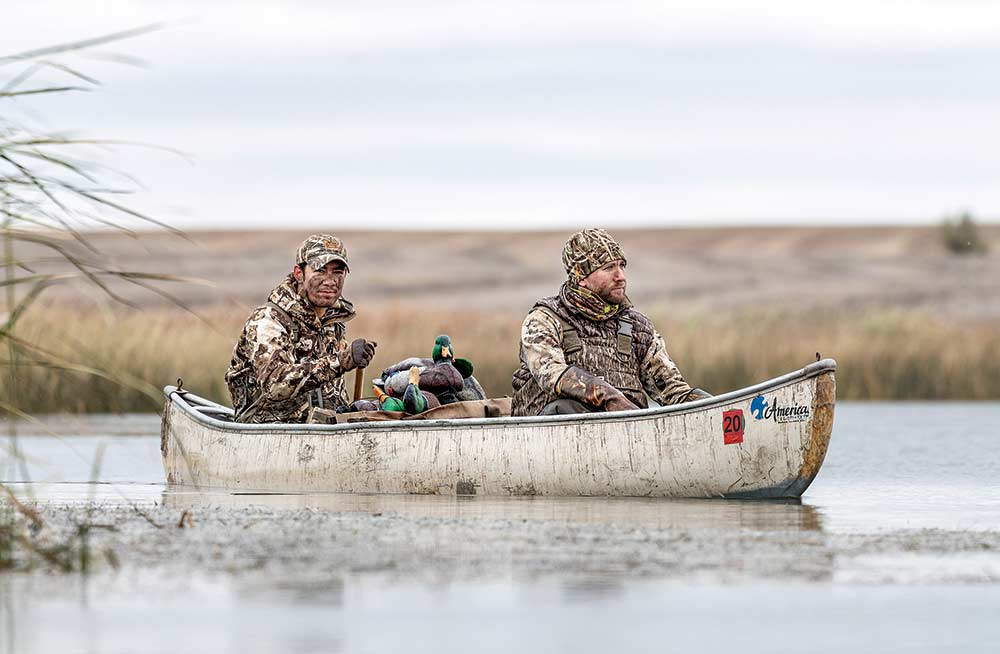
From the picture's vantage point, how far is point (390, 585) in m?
7.04

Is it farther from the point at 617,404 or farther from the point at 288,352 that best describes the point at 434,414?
the point at 617,404

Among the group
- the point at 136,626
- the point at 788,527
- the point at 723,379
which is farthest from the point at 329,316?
the point at 723,379

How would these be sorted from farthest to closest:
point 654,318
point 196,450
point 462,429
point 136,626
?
point 654,318, point 196,450, point 462,429, point 136,626

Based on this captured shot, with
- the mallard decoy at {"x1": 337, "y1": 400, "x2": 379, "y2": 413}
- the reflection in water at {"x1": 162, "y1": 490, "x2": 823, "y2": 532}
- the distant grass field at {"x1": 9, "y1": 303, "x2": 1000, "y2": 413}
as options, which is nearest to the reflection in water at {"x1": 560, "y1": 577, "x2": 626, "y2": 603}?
the reflection in water at {"x1": 162, "y1": 490, "x2": 823, "y2": 532}

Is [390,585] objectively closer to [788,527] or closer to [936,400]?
[788,527]

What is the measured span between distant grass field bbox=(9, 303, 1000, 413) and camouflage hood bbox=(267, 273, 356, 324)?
298 inches

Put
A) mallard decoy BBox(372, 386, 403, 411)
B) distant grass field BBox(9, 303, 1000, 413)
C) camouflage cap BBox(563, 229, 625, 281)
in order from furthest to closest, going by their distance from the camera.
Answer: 1. distant grass field BBox(9, 303, 1000, 413)
2. mallard decoy BBox(372, 386, 403, 411)
3. camouflage cap BBox(563, 229, 625, 281)

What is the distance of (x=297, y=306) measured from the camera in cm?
1191

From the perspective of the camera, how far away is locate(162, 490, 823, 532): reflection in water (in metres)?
9.51

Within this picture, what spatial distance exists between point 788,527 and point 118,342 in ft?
43.9


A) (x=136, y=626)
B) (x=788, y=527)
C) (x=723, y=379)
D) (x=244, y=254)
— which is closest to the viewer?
(x=136, y=626)

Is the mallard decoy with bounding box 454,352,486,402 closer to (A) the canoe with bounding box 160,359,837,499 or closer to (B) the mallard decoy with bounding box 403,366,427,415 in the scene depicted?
(B) the mallard decoy with bounding box 403,366,427,415

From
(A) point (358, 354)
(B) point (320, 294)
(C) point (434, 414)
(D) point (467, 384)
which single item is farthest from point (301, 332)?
(D) point (467, 384)

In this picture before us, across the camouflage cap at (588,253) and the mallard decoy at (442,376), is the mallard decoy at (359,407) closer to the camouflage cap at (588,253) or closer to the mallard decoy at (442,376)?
the mallard decoy at (442,376)
